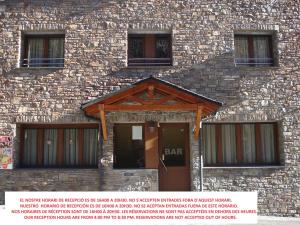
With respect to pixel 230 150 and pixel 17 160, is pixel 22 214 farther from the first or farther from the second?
pixel 230 150

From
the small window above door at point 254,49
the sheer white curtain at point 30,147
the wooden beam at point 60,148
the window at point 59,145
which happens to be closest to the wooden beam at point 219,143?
the small window above door at point 254,49

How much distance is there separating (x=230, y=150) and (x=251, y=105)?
1.56 m

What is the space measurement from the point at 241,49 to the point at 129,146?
483 cm

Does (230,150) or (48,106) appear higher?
(48,106)

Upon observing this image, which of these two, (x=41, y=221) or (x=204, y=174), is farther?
(x=204, y=174)

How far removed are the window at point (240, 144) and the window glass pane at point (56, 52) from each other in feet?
16.8

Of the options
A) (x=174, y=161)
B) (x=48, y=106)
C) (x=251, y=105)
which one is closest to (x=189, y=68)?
(x=251, y=105)

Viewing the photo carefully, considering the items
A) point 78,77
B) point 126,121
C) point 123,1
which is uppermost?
point 123,1

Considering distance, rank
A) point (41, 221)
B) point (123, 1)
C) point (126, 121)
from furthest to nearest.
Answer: point (123, 1), point (126, 121), point (41, 221)

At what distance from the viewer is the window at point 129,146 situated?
37.5ft

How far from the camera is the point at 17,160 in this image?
11.4 metres

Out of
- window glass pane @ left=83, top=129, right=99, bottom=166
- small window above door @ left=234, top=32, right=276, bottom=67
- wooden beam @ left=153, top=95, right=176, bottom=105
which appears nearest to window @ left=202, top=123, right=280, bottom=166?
wooden beam @ left=153, top=95, right=176, bottom=105

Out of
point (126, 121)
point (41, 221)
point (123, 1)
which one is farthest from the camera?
point (123, 1)

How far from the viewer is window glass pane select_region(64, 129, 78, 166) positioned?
38.3 feet
